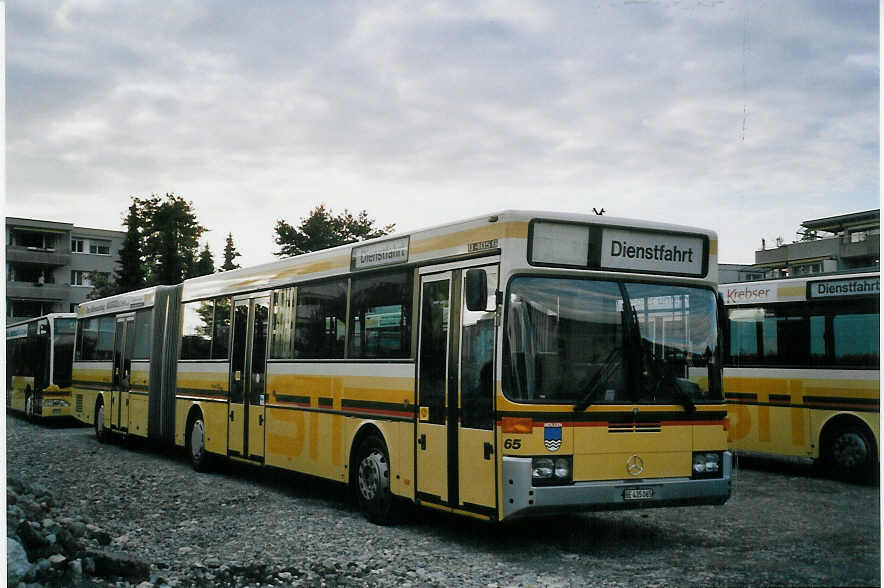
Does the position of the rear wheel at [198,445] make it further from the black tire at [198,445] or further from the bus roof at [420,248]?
the bus roof at [420,248]

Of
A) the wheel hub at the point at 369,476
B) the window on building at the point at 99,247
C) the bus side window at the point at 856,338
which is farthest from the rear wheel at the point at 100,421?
the window on building at the point at 99,247

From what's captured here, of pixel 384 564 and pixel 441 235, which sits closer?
pixel 384 564

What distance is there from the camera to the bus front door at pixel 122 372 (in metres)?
18.6

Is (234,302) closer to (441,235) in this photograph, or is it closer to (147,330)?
(147,330)

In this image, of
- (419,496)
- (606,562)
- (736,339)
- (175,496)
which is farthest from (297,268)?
(736,339)

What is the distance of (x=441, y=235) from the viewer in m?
9.27

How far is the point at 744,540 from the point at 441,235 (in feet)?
13.2

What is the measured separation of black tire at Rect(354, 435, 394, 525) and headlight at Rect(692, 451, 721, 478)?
3.04 metres

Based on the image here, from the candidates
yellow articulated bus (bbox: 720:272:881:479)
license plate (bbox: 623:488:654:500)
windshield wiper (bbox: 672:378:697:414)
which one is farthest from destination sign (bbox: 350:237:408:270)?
yellow articulated bus (bbox: 720:272:881:479)

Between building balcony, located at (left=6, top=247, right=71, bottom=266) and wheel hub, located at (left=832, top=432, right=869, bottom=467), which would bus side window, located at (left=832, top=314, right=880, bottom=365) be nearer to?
wheel hub, located at (left=832, top=432, right=869, bottom=467)

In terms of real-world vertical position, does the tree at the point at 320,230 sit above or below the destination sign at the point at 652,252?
above

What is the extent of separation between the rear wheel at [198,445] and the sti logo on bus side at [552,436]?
8339 millimetres

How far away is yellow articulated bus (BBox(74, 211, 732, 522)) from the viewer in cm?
795

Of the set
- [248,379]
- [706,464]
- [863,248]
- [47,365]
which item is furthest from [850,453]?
[47,365]
